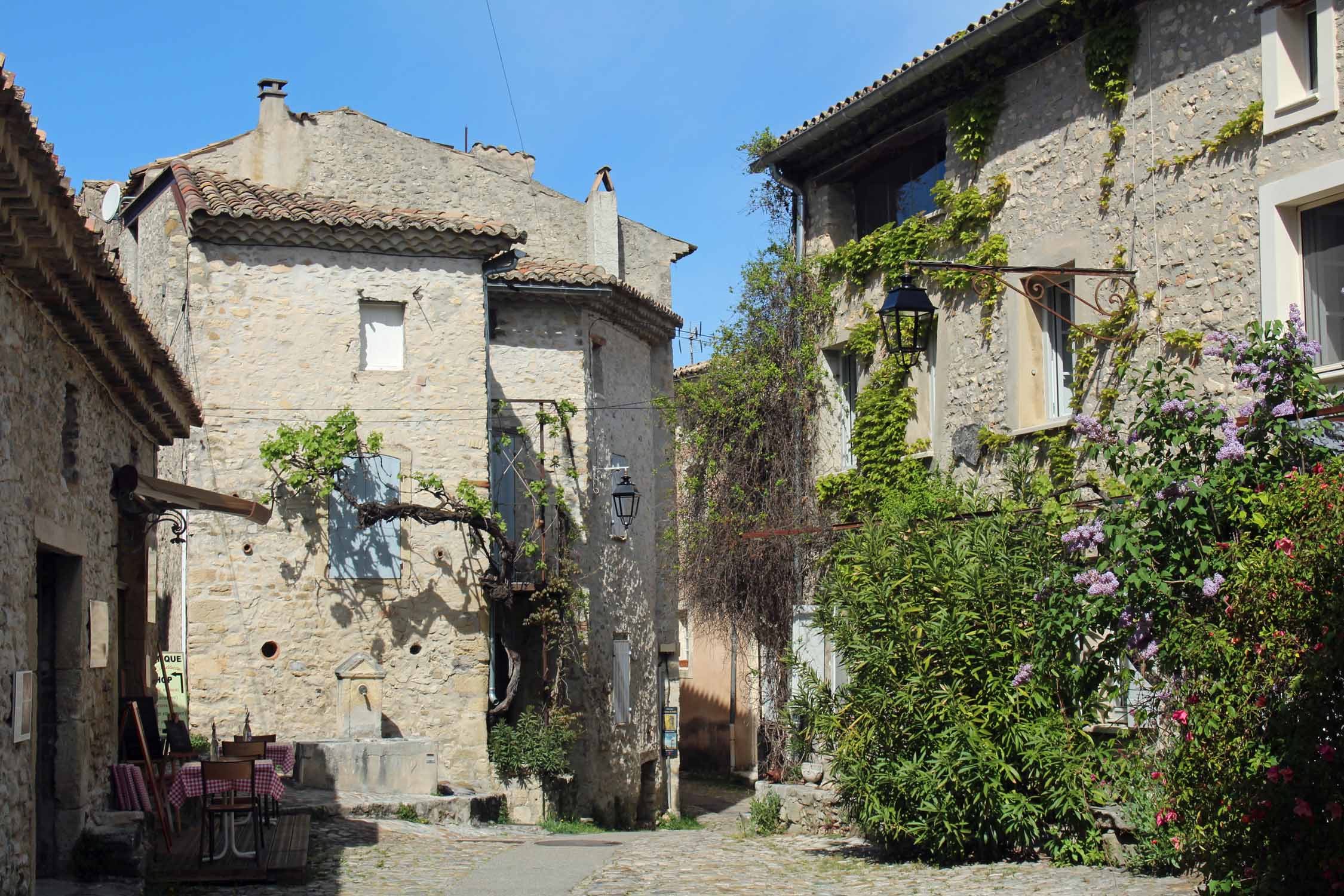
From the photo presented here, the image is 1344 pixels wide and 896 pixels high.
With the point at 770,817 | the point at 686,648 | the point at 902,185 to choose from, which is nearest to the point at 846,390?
the point at 902,185

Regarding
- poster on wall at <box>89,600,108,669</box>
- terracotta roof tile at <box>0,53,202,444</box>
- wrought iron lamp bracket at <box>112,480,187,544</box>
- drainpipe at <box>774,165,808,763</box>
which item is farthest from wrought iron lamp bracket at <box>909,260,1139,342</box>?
poster on wall at <box>89,600,108,669</box>

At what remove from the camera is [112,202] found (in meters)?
18.2

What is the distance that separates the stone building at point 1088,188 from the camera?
10289 millimetres

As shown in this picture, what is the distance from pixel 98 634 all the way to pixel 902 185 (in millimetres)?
8985

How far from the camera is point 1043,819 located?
1036 centimetres

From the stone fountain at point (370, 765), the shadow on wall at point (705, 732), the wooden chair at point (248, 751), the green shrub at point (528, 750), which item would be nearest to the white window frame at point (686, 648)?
the shadow on wall at point (705, 732)

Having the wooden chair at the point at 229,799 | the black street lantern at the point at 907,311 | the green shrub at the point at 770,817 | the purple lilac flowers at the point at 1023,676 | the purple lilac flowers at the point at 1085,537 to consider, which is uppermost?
Result: the black street lantern at the point at 907,311

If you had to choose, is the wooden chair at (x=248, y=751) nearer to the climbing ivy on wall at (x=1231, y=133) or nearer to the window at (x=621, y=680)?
the climbing ivy on wall at (x=1231, y=133)

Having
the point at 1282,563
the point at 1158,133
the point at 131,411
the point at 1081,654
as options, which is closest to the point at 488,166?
the point at 131,411

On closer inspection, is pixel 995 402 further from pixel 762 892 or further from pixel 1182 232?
pixel 762 892

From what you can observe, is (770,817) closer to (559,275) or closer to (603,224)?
(559,275)

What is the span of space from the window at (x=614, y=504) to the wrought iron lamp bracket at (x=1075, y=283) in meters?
9.16

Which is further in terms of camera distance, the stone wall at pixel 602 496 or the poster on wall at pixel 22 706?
the stone wall at pixel 602 496

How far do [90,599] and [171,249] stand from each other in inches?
307
